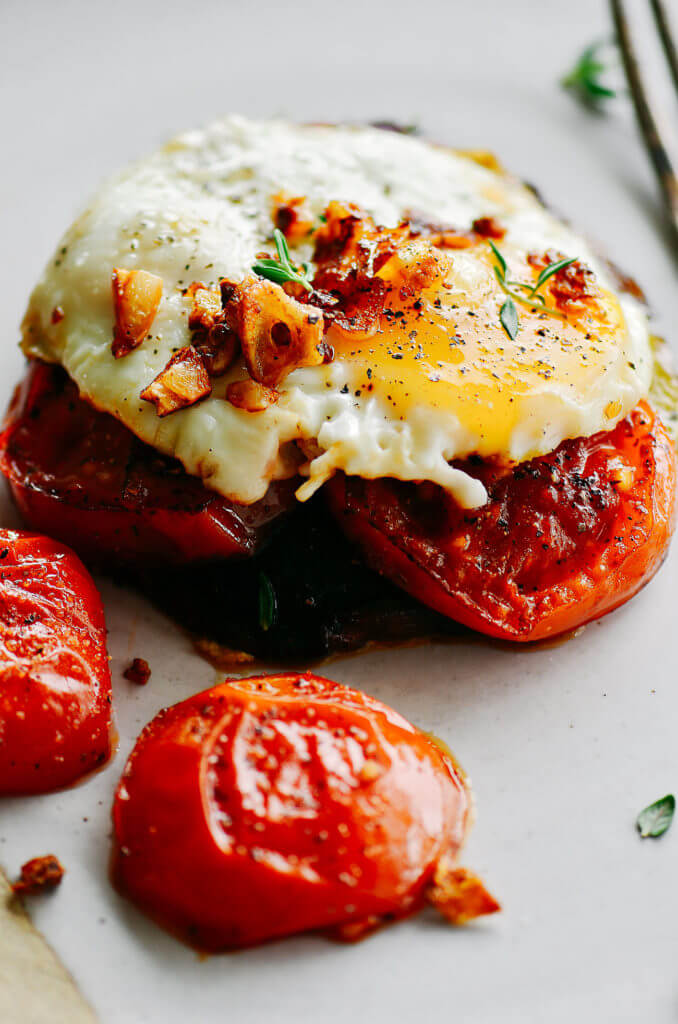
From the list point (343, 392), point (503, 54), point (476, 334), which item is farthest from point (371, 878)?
point (503, 54)

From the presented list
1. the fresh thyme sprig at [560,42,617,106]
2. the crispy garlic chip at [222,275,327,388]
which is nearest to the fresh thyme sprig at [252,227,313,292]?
the crispy garlic chip at [222,275,327,388]

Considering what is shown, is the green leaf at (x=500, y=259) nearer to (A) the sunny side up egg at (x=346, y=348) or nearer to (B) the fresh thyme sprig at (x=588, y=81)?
(A) the sunny side up egg at (x=346, y=348)

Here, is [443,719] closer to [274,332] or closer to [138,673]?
[138,673]

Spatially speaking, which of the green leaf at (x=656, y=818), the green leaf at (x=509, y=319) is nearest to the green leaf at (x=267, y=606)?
the green leaf at (x=509, y=319)

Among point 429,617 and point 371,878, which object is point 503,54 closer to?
point 429,617

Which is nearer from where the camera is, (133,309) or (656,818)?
(656,818)

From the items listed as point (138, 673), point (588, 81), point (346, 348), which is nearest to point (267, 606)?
point (138, 673)
